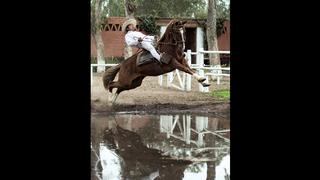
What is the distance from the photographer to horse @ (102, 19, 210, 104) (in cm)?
653

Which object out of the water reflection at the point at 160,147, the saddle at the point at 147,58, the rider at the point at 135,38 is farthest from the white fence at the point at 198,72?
the rider at the point at 135,38

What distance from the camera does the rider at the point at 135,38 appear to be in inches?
242

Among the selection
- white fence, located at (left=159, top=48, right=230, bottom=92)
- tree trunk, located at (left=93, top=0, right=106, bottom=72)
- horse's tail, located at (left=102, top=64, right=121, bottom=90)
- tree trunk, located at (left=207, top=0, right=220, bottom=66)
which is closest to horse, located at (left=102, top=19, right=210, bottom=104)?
horse's tail, located at (left=102, top=64, right=121, bottom=90)

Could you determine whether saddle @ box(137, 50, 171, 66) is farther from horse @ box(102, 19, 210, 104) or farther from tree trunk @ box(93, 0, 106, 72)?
tree trunk @ box(93, 0, 106, 72)

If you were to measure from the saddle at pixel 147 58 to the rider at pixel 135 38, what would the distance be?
69mm

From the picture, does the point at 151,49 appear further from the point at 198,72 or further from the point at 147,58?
the point at 198,72

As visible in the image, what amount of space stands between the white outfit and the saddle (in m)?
0.07

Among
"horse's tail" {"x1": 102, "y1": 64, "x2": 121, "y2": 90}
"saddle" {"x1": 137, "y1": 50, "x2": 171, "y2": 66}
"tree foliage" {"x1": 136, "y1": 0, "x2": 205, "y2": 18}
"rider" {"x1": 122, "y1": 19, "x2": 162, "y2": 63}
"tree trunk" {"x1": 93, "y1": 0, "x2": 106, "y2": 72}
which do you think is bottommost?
"horse's tail" {"x1": 102, "y1": 64, "x2": 121, "y2": 90}

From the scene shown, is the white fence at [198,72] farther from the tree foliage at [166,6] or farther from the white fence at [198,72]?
the tree foliage at [166,6]

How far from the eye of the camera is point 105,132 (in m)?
5.89
